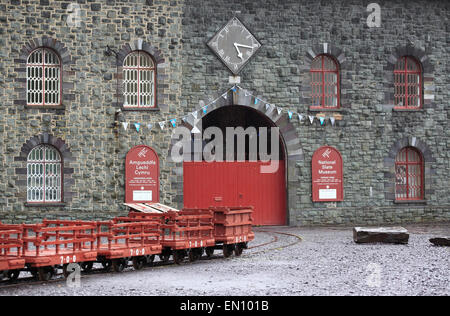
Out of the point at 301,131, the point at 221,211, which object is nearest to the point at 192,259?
the point at 221,211

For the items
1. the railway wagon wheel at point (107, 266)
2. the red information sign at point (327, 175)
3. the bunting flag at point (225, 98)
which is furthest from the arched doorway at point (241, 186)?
the railway wagon wheel at point (107, 266)

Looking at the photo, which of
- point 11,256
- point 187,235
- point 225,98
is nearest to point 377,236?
point 187,235

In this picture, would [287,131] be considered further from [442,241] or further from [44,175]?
[442,241]

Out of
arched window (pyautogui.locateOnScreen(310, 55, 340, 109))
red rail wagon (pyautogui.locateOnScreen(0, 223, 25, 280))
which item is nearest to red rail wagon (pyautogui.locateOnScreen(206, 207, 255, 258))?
red rail wagon (pyautogui.locateOnScreen(0, 223, 25, 280))

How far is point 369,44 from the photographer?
26.0 metres

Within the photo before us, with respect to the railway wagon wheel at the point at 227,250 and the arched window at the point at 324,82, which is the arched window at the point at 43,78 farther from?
the railway wagon wheel at the point at 227,250

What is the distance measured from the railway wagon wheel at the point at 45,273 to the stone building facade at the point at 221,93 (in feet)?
35.3

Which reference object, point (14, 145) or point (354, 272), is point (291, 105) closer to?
point (14, 145)

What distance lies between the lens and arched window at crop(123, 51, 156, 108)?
24141 mm

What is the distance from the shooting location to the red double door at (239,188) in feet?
81.9

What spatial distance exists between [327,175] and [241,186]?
111 inches

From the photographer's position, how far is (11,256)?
12320 mm
